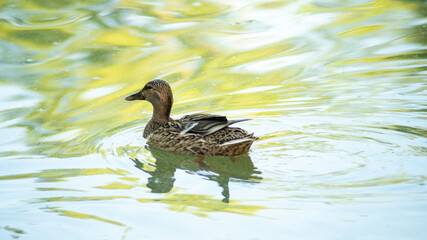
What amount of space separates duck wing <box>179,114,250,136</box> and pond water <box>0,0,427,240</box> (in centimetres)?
33

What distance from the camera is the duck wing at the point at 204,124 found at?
6348 mm

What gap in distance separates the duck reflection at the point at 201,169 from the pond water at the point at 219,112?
3 cm

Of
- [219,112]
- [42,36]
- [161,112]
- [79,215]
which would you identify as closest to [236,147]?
[161,112]

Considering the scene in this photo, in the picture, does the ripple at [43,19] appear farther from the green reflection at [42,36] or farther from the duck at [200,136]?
the duck at [200,136]

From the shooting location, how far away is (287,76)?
29.5 feet

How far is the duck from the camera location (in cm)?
625

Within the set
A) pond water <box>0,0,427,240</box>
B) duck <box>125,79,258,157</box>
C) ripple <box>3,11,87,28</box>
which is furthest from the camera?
ripple <box>3,11,87,28</box>

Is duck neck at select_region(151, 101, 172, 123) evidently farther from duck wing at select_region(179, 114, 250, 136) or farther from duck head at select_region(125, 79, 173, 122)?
duck wing at select_region(179, 114, 250, 136)

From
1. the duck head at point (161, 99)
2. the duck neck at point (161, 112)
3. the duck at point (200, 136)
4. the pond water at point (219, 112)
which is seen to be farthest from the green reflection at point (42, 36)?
the duck at point (200, 136)

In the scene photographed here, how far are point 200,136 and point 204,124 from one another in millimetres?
135

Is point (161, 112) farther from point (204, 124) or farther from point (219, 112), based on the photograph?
point (204, 124)

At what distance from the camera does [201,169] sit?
5984 mm

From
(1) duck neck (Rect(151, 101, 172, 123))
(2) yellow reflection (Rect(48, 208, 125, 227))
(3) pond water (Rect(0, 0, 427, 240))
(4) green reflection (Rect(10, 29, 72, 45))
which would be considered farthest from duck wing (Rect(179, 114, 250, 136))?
(4) green reflection (Rect(10, 29, 72, 45))

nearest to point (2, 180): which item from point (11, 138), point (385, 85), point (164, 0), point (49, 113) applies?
point (11, 138)
